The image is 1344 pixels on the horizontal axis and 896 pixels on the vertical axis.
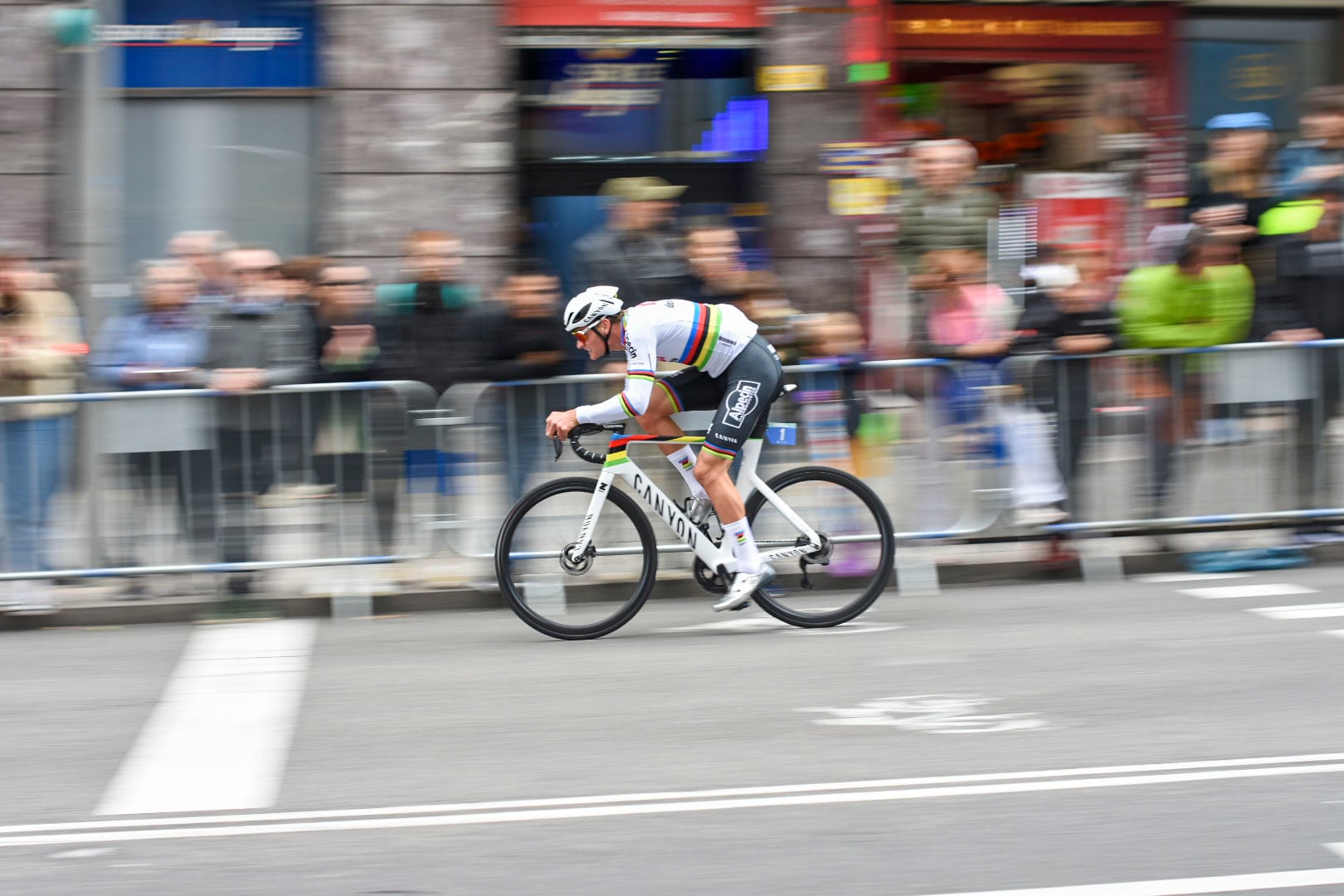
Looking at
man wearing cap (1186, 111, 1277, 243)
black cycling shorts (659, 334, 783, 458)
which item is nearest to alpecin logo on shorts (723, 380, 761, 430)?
black cycling shorts (659, 334, 783, 458)

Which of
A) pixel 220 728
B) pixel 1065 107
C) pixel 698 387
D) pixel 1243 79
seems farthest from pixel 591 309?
pixel 1243 79

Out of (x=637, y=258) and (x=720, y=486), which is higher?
(x=637, y=258)

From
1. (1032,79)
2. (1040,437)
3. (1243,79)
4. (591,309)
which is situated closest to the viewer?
(591,309)

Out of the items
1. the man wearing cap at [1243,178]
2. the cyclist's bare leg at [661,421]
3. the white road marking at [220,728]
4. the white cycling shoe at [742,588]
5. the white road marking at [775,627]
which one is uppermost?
the man wearing cap at [1243,178]

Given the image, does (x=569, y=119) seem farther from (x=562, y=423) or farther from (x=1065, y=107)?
(x=562, y=423)

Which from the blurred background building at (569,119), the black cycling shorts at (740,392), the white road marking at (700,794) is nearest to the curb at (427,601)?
the black cycling shorts at (740,392)

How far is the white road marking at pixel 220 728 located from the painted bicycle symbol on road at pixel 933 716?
6.37 ft

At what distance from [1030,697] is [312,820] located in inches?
108

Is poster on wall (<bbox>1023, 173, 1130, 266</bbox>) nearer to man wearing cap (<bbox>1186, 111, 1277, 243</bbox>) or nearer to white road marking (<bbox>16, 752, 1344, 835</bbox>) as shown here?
man wearing cap (<bbox>1186, 111, 1277, 243</bbox>)

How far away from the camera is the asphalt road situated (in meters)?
4.34

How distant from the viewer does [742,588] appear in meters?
7.58

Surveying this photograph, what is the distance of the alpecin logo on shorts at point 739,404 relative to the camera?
7.44m

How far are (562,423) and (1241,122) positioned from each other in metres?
4.92

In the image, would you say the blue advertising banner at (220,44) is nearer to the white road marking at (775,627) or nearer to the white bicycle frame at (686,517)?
the white bicycle frame at (686,517)
